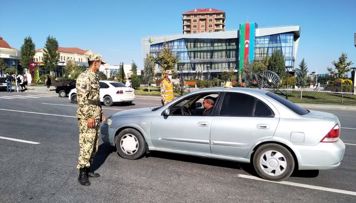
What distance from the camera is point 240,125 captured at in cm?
527

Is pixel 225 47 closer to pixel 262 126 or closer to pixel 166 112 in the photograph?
pixel 166 112

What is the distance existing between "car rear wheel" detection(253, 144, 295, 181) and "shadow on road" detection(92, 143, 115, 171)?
9.36ft

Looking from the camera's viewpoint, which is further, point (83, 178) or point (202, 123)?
point (202, 123)

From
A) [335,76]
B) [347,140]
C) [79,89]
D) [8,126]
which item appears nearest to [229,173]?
[79,89]

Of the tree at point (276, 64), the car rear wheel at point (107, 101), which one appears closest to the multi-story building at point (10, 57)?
the tree at point (276, 64)

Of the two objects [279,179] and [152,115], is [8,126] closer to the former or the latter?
[152,115]

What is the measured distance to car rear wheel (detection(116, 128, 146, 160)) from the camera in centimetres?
612

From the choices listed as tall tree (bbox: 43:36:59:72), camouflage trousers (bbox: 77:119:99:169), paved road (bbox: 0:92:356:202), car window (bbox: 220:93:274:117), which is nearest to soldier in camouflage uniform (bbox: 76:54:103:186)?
camouflage trousers (bbox: 77:119:99:169)

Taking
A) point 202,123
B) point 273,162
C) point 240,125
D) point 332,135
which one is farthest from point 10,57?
point 332,135

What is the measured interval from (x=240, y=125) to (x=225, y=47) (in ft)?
296

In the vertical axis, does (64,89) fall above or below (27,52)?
below

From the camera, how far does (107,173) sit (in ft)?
17.7

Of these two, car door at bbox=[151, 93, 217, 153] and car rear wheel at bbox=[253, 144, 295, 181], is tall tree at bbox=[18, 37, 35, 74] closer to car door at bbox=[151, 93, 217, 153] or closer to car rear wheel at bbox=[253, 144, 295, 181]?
car door at bbox=[151, 93, 217, 153]

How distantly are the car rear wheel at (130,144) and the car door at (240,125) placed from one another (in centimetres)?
145
